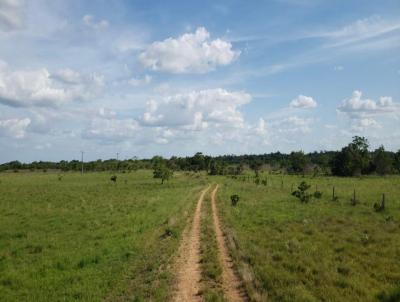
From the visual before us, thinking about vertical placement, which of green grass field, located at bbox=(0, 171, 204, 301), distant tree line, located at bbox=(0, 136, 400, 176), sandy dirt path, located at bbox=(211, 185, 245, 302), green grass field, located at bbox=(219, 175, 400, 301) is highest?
distant tree line, located at bbox=(0, 136, 400, 176)

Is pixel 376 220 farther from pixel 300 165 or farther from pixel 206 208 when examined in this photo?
pixel 300 165

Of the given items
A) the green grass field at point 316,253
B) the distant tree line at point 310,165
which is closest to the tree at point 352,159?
the distant tree line at point 310,165

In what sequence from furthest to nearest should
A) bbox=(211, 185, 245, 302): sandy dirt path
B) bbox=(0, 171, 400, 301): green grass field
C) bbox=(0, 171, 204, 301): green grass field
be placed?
bbox=(0, 171, 204, 301): green grass field < bbox=(0, 171, 400, 301): green grass field < bbox=(211, 185, 245, 302): sandy dirt path

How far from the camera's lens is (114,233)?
2081cm

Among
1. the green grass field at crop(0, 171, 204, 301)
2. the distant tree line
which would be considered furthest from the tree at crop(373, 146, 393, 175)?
the green grass field at crop(0, 171, 204, 301)

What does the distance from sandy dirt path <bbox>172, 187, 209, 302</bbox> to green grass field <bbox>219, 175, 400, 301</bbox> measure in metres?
1.59

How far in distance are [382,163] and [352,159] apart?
468 inches

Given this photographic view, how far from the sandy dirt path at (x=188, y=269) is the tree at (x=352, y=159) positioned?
294 ft

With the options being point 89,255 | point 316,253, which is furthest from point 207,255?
point 89,255

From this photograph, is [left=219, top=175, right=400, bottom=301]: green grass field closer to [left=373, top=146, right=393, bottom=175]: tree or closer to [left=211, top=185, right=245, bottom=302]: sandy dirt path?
[left=211, top=185, right=245, bottom=302]: sandy dirt path

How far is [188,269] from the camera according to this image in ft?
44.7

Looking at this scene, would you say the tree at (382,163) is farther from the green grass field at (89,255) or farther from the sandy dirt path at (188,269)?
the sandy dirt path at (188,269)

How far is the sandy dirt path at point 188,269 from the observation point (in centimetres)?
1098

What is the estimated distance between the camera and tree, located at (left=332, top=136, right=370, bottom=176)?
100375 mm
